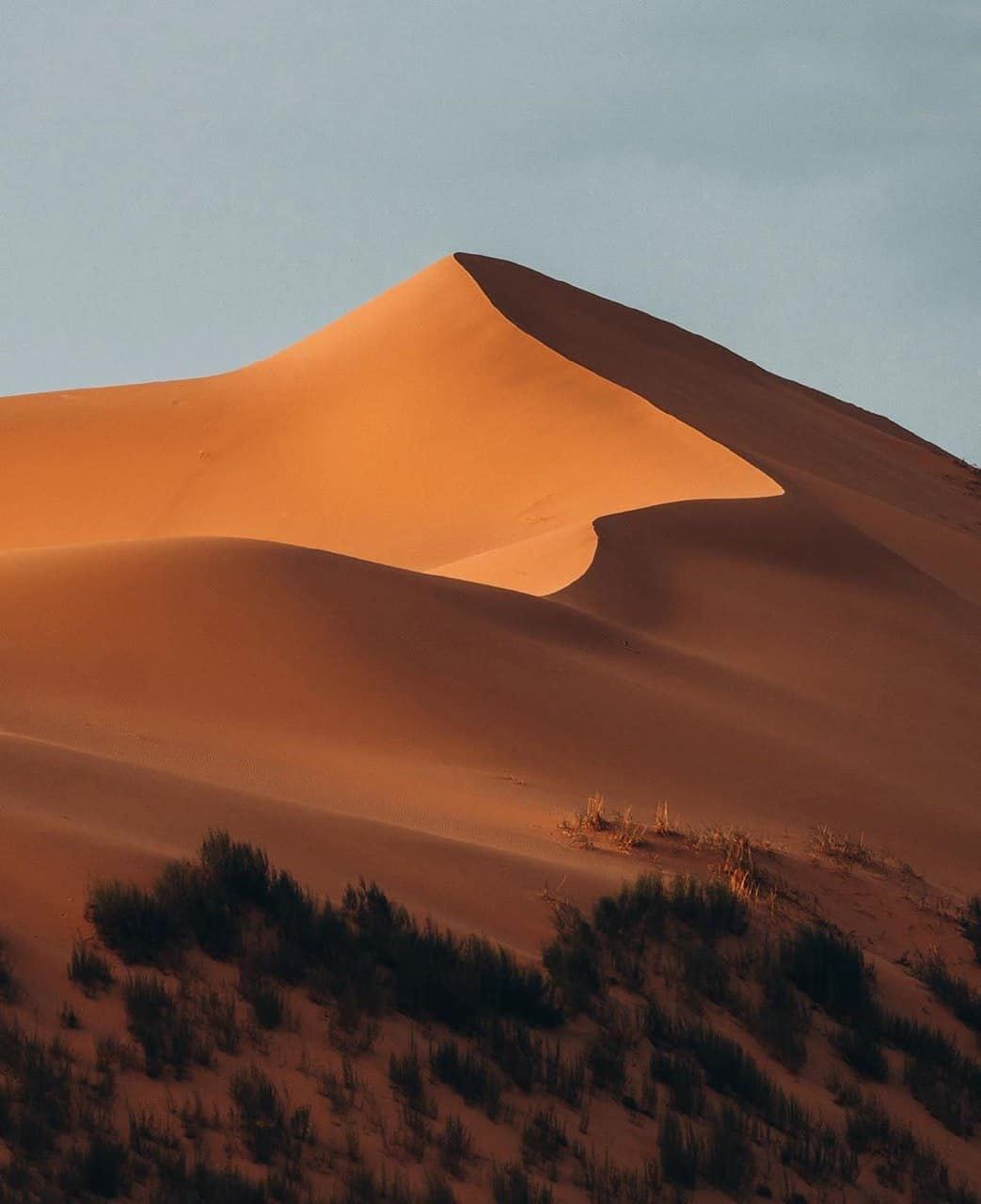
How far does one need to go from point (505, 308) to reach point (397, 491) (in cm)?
611

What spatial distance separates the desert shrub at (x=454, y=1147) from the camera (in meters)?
6.10

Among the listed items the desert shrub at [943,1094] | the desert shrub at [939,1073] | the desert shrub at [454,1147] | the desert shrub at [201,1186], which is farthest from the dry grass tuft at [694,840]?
the desert shrub at [201,1186]

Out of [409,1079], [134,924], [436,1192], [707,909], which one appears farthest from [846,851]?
[436,1192]

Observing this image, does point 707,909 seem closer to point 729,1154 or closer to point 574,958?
point 574,958

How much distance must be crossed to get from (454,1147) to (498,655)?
8.70 metres

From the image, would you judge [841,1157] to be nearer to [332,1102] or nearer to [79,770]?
[332,1102]

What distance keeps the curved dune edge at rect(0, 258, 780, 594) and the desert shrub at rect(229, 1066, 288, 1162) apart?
1924 cm

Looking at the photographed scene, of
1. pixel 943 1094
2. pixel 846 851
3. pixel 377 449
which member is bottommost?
pixel 943 1094

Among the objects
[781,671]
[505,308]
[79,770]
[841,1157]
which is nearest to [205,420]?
[505,308]

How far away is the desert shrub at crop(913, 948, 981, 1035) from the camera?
28.3 ft

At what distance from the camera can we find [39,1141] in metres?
5.58

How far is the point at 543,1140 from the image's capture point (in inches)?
251

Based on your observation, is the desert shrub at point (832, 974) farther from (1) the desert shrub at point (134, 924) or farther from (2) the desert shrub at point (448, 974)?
(1) the desert shrub at point (134, 924)

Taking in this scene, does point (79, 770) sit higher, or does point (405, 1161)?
point (79, 770)
